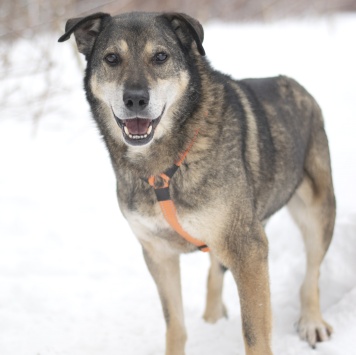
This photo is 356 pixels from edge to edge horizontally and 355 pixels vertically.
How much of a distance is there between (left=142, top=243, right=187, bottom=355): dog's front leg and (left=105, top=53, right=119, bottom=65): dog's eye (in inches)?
47.1

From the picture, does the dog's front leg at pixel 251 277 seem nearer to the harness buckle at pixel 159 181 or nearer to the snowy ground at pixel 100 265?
the harness buckle at pixel 159 181

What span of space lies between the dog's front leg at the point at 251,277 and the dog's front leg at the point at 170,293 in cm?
59

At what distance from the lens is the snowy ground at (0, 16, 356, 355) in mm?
4000

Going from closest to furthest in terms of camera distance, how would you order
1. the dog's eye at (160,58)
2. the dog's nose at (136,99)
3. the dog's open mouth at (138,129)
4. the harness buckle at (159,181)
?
the dog's nose at (136,99) → the dog's open mouth at (138,129) → the dog's eye at (160,58) → the harness buckle at (159,181)

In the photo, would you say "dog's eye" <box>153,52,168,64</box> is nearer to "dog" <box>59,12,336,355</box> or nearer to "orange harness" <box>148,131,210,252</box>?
"dog" <box>59,12,336,355</box>

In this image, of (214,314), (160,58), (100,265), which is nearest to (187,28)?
(160,58)

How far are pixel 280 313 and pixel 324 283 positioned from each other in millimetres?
427

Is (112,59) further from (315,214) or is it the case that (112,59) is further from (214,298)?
(214,298)

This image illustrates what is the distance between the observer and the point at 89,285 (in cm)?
480

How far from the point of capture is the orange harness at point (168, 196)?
120 inches

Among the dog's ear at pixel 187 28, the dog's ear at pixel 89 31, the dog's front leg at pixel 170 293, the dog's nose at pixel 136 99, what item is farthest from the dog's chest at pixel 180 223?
the dog's ear at pixel 89 31

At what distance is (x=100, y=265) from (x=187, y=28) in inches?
107

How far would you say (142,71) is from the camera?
289cm

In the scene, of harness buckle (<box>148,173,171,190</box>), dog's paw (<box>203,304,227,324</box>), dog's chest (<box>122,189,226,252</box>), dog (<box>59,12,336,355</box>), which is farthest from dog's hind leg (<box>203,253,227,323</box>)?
harness buckle (<box>148,173,171,190</box>)
